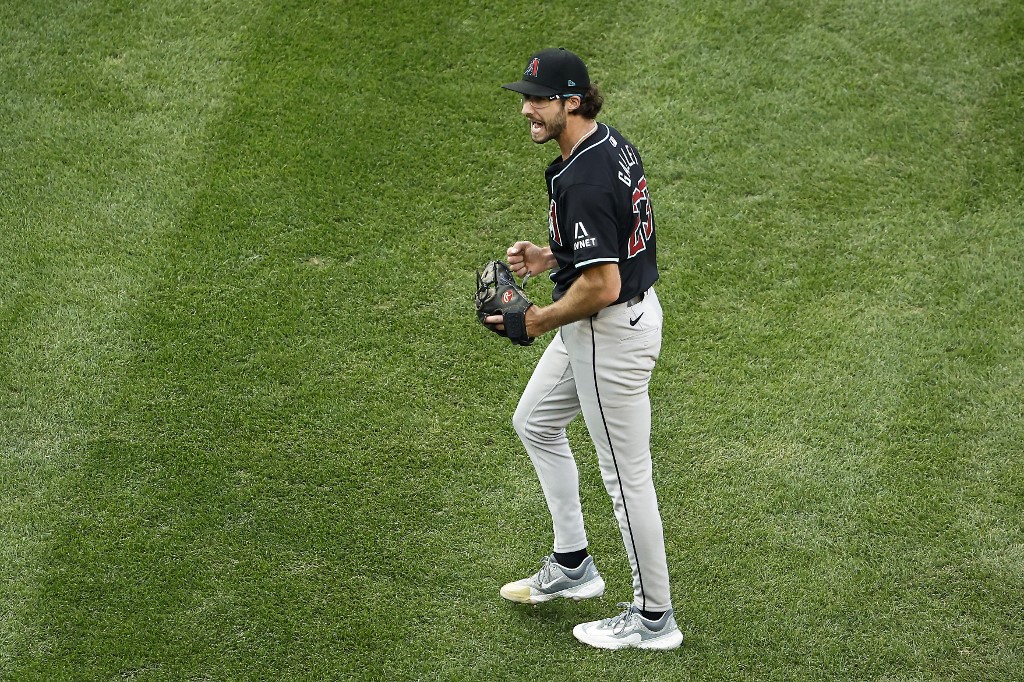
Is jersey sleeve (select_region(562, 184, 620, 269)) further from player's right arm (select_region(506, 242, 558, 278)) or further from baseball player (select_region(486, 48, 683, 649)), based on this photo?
player's right arm (select_region(506, 242, 558, 278))

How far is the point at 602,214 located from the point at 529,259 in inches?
24.8

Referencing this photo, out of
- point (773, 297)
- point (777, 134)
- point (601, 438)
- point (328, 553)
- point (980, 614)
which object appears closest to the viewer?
point (601, 438)

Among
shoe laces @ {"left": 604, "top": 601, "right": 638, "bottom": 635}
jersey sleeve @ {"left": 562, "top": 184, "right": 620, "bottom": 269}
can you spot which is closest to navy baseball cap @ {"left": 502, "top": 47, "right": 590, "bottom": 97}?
jersey sleeve @ {"left": 562, "top": 184, "right": 620, "bottom": 269}

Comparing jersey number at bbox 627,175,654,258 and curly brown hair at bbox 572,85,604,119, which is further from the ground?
curly brown hair at bbox 572,85,604,119

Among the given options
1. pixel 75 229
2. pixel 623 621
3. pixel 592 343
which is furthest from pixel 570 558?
pixel 75 229

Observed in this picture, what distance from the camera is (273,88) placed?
6117 mm

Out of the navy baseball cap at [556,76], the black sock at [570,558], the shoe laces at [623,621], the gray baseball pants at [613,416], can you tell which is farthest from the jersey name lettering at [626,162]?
the shoe laces at [623,621]

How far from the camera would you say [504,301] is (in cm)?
368

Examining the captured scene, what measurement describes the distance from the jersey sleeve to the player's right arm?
55 centimetres

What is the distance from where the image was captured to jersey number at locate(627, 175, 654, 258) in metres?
3.52

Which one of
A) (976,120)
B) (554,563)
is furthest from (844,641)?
(976,120)

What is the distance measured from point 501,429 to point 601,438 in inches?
43.2

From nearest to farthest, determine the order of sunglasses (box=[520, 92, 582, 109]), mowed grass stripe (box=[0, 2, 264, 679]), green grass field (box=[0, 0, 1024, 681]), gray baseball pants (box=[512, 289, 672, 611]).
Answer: sunglasses (box=[520, 92, 582, 109]), gray baseball pants (box=[512, 289, 672, 611]), green grass field (box=[0, 0, 1024, 681]), mowed grass stripe (box=[0, 2, 264, 679])

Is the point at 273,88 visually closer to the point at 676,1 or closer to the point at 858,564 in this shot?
the point at 676,1
